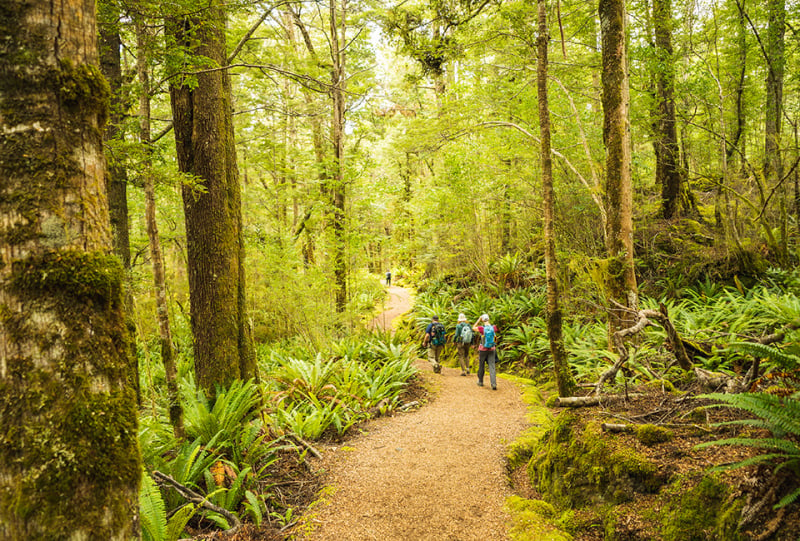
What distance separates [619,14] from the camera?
5320mm

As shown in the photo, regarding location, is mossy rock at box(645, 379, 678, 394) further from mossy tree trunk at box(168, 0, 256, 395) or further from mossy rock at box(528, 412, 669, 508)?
mossy tree trunk at box(168, 0, 256, 395)

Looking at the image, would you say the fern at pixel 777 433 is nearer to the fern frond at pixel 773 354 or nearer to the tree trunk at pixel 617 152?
the fern frond at pixel 773 354

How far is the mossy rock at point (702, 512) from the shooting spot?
194 centimetres

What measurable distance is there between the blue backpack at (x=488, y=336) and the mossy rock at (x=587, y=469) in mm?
4141

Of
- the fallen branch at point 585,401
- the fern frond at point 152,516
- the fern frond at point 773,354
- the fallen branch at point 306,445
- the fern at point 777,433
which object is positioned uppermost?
the fern frond at point 773,354

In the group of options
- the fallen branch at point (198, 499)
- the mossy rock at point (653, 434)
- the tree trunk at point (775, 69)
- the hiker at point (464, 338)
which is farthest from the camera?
the hiker at point (464, 338)

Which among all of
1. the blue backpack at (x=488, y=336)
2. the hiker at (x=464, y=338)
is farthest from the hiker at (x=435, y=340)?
the blue backpack at (x=488, y=336)

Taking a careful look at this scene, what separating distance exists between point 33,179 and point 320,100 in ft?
44.7

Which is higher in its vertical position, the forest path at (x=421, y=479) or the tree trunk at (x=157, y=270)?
the tree trunk at (x=157, y=270)

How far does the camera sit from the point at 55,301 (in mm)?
1443

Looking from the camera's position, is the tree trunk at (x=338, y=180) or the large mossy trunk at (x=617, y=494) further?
the tree trunk at (x=338, y=180)

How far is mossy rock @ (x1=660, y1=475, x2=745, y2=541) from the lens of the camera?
1943 millimetres

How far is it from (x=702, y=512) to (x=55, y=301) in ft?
11.3

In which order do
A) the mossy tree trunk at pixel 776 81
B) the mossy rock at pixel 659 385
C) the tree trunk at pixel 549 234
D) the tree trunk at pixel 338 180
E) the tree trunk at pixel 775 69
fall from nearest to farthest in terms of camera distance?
the mossy rock at pixel 659 385 < the tree trunk at pixel 549 234 < the mossy tree trunk at pixel 776 81 < the tree trunk at pixel 775 69 < the tree trunk at pixel 338 180
